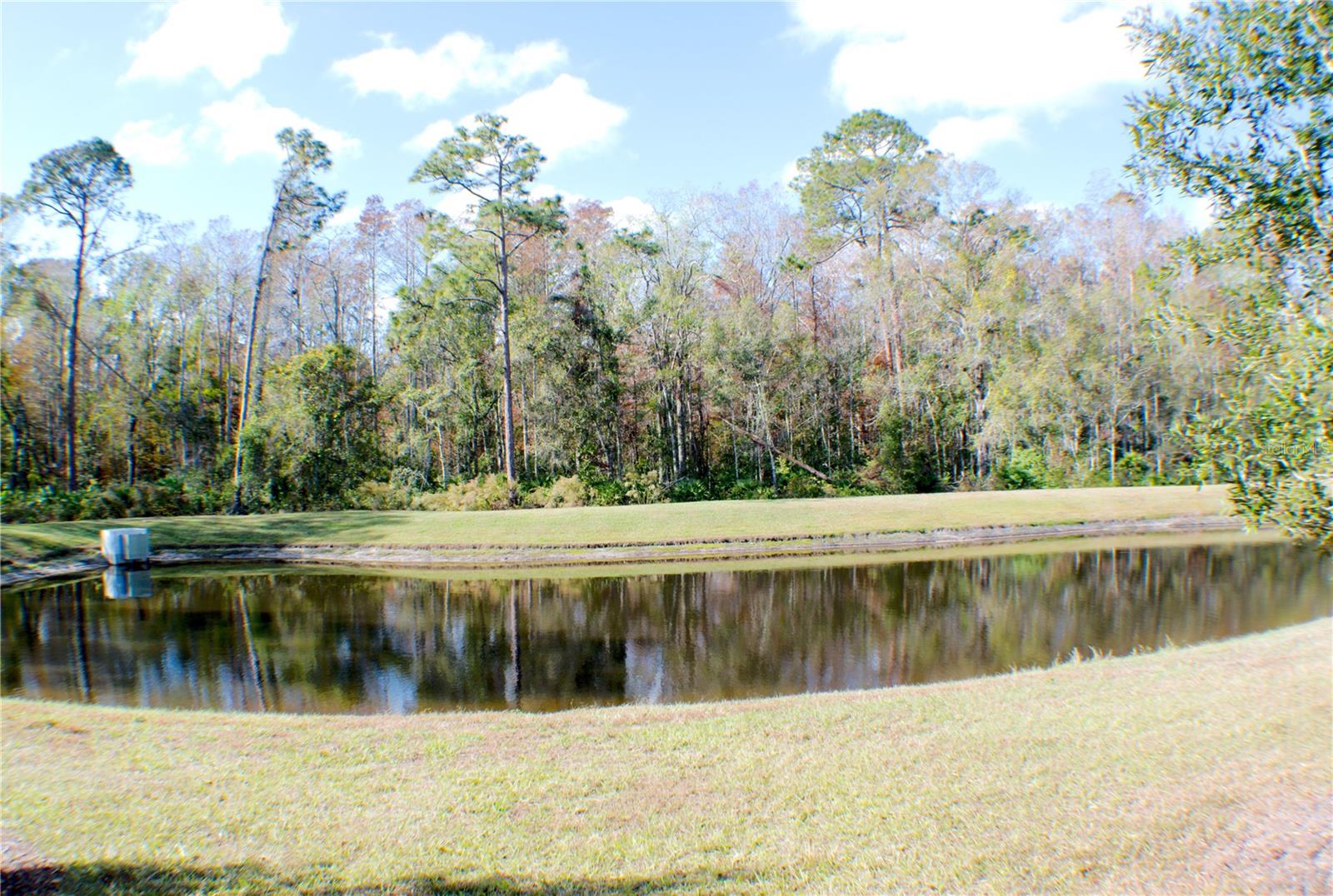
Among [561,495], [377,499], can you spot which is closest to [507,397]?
[561,495]

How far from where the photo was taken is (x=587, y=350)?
1435 inches

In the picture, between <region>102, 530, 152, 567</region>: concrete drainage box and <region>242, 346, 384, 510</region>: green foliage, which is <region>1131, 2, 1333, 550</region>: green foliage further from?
<region>242, 346, 384, 510</region>: green foliage

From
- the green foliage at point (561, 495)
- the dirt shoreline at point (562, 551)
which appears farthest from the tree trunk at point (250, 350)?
the green foliage at point (561, 495)

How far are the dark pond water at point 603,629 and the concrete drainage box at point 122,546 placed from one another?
2498mm

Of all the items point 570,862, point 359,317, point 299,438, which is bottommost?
point 570,862

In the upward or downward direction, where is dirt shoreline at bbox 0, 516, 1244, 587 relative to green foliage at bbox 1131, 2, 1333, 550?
downward

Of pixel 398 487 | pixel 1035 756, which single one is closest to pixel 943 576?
pixel 1035 756

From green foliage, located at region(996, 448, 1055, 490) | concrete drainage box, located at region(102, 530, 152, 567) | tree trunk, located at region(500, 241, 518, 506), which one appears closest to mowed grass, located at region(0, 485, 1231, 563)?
concrete drainage box, located at region(102, 530, 152, 567)

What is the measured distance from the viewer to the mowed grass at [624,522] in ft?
82.1

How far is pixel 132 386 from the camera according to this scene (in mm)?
36094

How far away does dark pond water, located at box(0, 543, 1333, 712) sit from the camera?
10.9 meters

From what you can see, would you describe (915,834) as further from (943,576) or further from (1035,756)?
(943,576)

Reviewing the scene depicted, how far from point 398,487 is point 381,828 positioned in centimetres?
2951

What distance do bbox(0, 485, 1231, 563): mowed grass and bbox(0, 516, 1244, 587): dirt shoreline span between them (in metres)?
0.33
